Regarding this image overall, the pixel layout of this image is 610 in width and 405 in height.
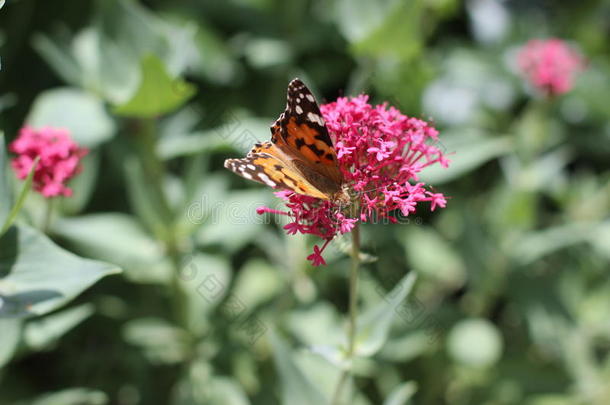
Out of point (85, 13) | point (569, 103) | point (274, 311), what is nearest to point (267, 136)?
point (274, 311)

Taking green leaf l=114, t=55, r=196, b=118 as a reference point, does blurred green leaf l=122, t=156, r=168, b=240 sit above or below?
below

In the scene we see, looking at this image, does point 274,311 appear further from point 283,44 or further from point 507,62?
point 507,62

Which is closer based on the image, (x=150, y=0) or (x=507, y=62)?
(x=150, y=0)

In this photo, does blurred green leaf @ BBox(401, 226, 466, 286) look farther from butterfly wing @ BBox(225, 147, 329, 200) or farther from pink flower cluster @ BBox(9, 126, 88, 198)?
pink flower cluster @ BBox(9, 126, 88, 198)

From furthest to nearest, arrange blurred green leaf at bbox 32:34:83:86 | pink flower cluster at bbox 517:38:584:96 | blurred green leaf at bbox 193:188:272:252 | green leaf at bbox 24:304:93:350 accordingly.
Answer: pink flower cluster at bbox 517:38:584:96 < blurred green leaf at bbox 193:188:272:252 < blurred green leaf at bbox 32:34:83:86 < green leaf at bbox 24:304:93:350

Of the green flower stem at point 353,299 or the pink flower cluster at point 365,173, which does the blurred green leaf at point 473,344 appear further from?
the pink flower cluster at point 365,173

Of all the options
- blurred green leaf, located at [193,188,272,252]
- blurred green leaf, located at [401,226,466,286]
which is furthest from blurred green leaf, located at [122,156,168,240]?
blurred green leaf, located at [401,226,466,286]
